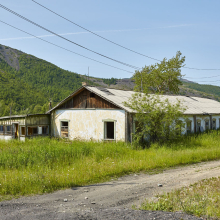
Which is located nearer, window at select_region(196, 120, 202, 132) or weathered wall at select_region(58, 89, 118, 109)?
weathered wall at select_region(58, 89, 118, 109)

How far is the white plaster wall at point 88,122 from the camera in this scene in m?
17.6

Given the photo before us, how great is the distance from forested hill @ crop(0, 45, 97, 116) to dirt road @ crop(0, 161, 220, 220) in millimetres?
62020

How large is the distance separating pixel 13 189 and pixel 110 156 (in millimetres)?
6269

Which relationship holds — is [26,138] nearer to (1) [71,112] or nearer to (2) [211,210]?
(1) [71,112]

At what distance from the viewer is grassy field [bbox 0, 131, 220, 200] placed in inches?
313

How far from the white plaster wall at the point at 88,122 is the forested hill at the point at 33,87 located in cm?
4806

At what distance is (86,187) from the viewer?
816 centimetres

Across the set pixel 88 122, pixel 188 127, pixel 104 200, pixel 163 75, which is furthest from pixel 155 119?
pixel 163 75

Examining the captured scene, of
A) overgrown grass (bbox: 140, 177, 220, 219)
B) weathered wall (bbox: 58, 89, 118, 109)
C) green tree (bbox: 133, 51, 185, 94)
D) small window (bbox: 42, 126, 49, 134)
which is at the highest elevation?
green tree (bbox: 133, 51, 185, 94)

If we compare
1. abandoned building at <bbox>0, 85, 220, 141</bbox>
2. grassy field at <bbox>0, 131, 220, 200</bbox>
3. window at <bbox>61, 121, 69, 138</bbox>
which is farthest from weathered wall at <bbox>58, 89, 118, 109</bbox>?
grassy field at <bbox>0, 131, 220, 200</bbox>

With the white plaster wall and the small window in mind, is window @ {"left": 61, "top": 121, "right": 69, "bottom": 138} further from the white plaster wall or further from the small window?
the small window

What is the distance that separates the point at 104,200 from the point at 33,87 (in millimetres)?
132211

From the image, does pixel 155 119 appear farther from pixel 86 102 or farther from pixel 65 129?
pixel 65 129

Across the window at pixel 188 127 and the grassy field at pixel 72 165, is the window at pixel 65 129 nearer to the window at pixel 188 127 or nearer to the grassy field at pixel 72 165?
the grassy field at pixel 72 165
